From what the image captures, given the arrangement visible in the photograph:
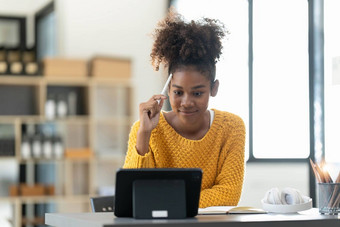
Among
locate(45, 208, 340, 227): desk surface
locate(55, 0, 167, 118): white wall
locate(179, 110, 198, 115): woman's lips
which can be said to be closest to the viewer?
locate(45, 208, 340, 227): desk surface

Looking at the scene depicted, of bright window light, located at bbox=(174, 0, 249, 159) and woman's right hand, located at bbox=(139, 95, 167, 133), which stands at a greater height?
bright window light, located at bbox=(174, 0, 249, 159)

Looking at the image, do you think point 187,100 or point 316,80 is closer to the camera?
point 187,100

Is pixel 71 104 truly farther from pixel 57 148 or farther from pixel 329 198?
pixel 329 198

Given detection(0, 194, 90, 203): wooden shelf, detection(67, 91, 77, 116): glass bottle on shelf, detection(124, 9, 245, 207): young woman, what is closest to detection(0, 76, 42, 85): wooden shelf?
detection(67, 91, 77, 116): glass bottle on shelf

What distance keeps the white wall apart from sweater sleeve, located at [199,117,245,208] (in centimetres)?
404

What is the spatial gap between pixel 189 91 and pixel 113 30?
4.46 m

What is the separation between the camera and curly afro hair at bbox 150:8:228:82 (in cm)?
227

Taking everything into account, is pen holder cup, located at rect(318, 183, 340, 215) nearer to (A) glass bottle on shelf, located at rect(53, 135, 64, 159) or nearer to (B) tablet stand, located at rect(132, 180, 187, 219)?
(B) tablet stand, located at rect(132, 180, 187, 219)

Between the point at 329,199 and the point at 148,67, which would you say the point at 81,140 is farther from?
the point at 329,199

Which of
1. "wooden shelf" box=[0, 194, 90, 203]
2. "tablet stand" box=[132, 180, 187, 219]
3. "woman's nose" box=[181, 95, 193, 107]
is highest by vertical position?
"woman's nose" box=[181, 95, 193, 107]

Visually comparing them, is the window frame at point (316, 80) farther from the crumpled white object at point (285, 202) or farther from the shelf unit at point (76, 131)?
the shelf unit at point (76, 131)

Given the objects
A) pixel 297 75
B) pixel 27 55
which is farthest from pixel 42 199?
pixel 297 75

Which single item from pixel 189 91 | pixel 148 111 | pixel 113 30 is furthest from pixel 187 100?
pixel 113 30

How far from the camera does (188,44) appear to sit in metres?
2.28
